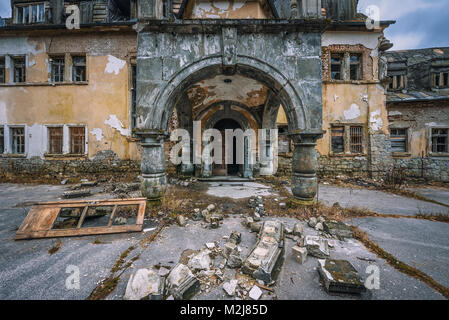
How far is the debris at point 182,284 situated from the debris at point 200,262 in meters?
0.24

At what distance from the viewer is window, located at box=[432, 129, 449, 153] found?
8.75m

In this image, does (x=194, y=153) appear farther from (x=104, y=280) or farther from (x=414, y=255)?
(x=414, y=255)

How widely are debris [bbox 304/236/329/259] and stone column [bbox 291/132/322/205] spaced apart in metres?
1.42

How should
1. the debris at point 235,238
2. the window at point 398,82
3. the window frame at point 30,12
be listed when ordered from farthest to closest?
the window at point 398,82
the window frame at point 30,12
the debris at point 235,238

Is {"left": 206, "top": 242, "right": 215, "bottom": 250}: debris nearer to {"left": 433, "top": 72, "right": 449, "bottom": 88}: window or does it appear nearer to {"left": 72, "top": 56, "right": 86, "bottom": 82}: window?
{"left": 72, "top": 56, "right": 86, "bottom": 82}: window

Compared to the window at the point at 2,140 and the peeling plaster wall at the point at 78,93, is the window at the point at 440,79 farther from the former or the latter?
the window at the point at 2,140

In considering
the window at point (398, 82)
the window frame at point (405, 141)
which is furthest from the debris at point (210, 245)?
the window at point (398, 82)

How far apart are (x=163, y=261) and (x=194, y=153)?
19.0 feet

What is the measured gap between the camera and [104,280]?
1.77 m

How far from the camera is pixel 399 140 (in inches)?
360

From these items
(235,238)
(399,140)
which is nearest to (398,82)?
(399,140)

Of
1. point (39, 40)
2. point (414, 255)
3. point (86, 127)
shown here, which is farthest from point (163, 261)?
point (39, 40)

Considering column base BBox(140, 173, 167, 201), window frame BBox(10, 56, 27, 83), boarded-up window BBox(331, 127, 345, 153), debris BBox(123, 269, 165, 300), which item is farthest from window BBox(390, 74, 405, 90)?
window frame BBox(10, 56, 27, 83)

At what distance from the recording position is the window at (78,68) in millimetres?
8430
